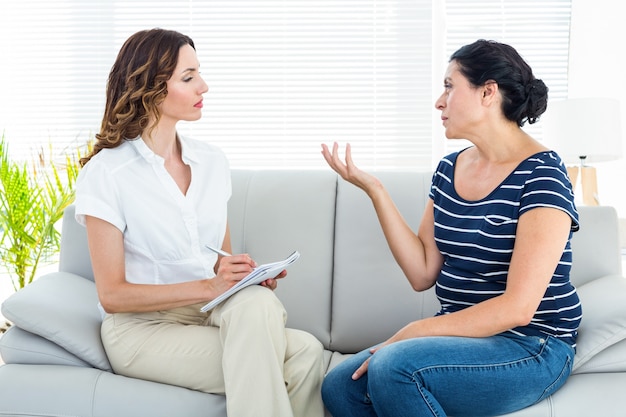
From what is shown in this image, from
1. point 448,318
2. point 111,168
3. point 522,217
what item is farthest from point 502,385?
point 111,168

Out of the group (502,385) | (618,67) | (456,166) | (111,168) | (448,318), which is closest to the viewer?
(502,385)

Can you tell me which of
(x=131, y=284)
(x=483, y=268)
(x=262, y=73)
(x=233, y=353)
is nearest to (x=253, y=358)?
(x=233, y=353)

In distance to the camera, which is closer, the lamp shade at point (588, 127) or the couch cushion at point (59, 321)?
the couch cushion at point (59, 321)

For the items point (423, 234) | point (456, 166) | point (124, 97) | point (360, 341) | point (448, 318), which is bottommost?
point (360, 341)

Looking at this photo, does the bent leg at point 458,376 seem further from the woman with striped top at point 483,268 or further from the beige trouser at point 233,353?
the beige trouser at point 233,353

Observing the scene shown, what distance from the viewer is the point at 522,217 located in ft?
5.56

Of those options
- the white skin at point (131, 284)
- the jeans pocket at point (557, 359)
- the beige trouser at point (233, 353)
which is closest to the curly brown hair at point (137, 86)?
the white skin at point (131, 284)

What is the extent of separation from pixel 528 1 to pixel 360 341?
241cm

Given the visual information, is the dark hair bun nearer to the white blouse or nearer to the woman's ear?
the woman's ear

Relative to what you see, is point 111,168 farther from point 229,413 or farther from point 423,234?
point 423,234

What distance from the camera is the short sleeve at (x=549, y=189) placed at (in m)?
1.68

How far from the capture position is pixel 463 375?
1.59 meters

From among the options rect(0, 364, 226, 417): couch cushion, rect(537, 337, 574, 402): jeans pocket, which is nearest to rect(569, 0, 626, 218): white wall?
rect(537, 337, 574, 402): jeans pocket

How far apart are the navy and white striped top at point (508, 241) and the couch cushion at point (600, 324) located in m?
0.03
